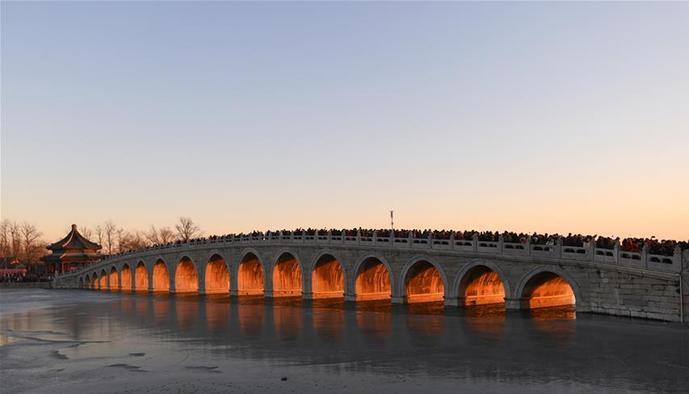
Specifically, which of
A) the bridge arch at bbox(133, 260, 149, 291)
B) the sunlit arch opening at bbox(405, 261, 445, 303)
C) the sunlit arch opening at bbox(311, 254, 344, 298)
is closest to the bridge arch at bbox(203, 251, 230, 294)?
the sunlit arch opening at bbox(311, 254, 344, 298)

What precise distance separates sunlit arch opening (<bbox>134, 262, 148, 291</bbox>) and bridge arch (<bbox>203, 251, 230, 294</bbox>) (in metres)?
16.8

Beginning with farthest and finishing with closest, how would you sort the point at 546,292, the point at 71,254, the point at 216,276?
the point at 71,254 → the point at 216,276 → the point at 546,292

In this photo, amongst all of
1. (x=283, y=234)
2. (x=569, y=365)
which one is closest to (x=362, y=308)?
(x=283, y=234)

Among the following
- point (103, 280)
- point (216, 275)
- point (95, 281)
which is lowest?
point (95, 281)

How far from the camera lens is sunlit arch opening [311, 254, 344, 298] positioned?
45469 mm

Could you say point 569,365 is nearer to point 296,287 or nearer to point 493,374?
point 493,374

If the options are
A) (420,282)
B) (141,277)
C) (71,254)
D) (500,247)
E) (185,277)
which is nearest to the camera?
(500,247)

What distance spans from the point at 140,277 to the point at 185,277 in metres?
11.8

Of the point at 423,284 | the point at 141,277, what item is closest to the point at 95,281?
the point at 141,277

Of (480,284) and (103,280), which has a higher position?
(480,284)

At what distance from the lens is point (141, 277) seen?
74125 millimetres

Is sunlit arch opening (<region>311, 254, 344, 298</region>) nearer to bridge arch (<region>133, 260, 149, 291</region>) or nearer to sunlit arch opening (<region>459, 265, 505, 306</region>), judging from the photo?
sunlit arch opening (<region>459, 265, 505, 306</region>)

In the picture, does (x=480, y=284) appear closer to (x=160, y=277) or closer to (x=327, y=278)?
(x=327, y=278)

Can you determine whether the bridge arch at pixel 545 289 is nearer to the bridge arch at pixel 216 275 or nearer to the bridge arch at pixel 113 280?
the bridge arch at pixel 216 275
